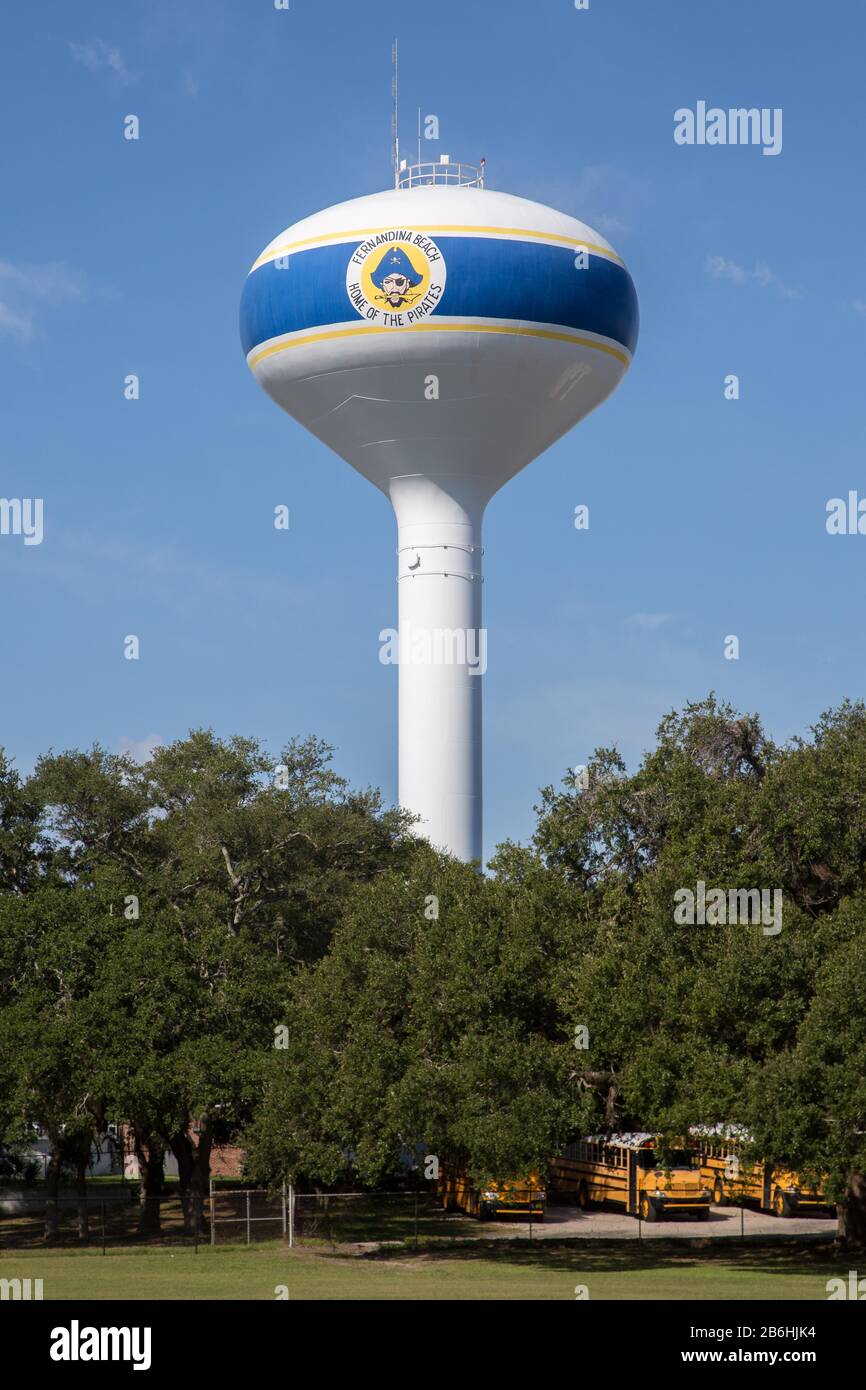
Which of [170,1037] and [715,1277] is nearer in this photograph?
[715,1277]

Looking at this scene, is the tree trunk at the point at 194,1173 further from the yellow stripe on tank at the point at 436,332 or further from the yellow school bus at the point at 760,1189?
the yellow stripe on tank at the point at 436,332

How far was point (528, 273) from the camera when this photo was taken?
53.3 metres

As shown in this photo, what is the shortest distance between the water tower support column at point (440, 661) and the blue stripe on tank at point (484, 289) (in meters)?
6.69

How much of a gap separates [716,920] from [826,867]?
362 cm

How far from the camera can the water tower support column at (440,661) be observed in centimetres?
5822

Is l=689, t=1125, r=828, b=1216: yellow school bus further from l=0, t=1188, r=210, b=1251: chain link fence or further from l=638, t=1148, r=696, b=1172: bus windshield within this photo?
l=0, t=1188, r=210, b=1251: chain link fence

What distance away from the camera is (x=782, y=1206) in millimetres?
46125

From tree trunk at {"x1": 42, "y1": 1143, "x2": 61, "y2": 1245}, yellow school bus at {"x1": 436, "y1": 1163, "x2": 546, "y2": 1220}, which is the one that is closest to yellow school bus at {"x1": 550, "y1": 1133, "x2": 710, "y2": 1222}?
yellow school bus at {"x1": 436, "y1": 1163, "x2": 546, "y2": 1220}

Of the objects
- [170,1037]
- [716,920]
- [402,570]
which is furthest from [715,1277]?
[402,570]

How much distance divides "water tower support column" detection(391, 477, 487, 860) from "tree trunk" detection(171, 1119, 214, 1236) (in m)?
14.7

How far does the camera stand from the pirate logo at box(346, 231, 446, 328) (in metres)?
52.8

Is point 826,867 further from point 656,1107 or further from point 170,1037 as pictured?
point 170,1037

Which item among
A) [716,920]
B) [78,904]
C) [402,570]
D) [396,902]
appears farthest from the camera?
[402,570]

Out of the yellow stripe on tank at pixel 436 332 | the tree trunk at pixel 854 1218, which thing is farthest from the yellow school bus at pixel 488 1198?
the yellow stripe on tank at pixel 436 332
